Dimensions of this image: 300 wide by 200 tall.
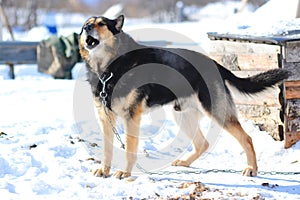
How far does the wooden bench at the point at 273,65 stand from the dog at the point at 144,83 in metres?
0.93

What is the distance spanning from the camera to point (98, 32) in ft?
17.0

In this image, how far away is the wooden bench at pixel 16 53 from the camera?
11609 mm

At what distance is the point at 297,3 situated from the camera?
314 inches

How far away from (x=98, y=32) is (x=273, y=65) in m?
2.38

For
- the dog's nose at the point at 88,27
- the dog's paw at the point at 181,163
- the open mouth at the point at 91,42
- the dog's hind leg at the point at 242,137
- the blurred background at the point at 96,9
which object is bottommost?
the blurred background at the point at 96,9

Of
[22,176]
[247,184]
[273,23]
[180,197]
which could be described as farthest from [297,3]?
[22,176]

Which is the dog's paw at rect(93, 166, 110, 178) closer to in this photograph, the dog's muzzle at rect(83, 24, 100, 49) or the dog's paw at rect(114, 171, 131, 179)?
the dog's paw at rect(114, 171, 131, 179)

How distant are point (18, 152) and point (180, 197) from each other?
1842 mm

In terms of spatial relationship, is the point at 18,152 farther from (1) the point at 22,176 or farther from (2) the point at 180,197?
(2) the point at 180,197

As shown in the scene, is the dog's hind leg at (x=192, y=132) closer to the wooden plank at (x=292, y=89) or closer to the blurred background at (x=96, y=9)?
the wooden plank at (x=292, y=89)

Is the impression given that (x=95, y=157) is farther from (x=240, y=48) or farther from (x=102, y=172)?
(x=240, y=48)

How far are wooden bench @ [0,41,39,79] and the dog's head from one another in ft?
22.1

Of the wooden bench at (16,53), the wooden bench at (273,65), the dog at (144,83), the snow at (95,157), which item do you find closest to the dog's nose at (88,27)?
the dog at (144,83)

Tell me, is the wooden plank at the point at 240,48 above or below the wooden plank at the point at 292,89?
above
